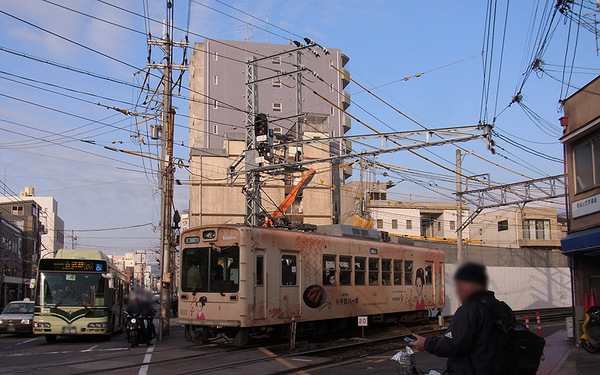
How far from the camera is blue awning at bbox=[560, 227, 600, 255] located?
12.8m

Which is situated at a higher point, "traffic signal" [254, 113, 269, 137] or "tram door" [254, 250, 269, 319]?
"traffic signal" [254, 113, 269, 137]

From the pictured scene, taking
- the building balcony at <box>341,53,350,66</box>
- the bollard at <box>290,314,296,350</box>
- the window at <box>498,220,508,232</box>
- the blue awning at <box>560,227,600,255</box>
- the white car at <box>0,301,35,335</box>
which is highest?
the building balcony at <box>341,53,350,66</box>

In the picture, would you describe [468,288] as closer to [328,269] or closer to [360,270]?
[328,269]

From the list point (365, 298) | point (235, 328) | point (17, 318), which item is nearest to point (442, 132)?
point (365, 298)

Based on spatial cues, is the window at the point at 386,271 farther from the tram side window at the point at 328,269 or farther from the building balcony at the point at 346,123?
the building balcony at the point at 346,123

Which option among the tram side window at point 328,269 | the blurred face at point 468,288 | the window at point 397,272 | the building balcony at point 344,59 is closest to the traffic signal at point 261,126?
the tram side window at point 328,269

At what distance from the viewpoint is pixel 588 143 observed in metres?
14.5

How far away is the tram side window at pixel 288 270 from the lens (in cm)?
1509

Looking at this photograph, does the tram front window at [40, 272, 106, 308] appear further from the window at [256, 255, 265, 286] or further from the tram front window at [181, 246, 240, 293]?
the window at [256, 255, 265, 286]

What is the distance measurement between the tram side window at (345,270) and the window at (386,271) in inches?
79.0

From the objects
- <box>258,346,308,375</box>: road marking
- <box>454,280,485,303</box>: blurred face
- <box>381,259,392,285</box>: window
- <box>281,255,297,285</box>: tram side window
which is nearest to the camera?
<box>454,280,485,303</box>: blurred face

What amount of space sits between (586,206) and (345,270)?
267 inches

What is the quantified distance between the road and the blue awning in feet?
13.9

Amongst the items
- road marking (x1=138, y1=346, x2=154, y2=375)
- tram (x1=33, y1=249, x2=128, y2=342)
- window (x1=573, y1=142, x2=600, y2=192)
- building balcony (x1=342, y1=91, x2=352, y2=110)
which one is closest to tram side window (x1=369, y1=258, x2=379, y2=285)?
window (x1=573, y1=142, x2=600, y2=192)
